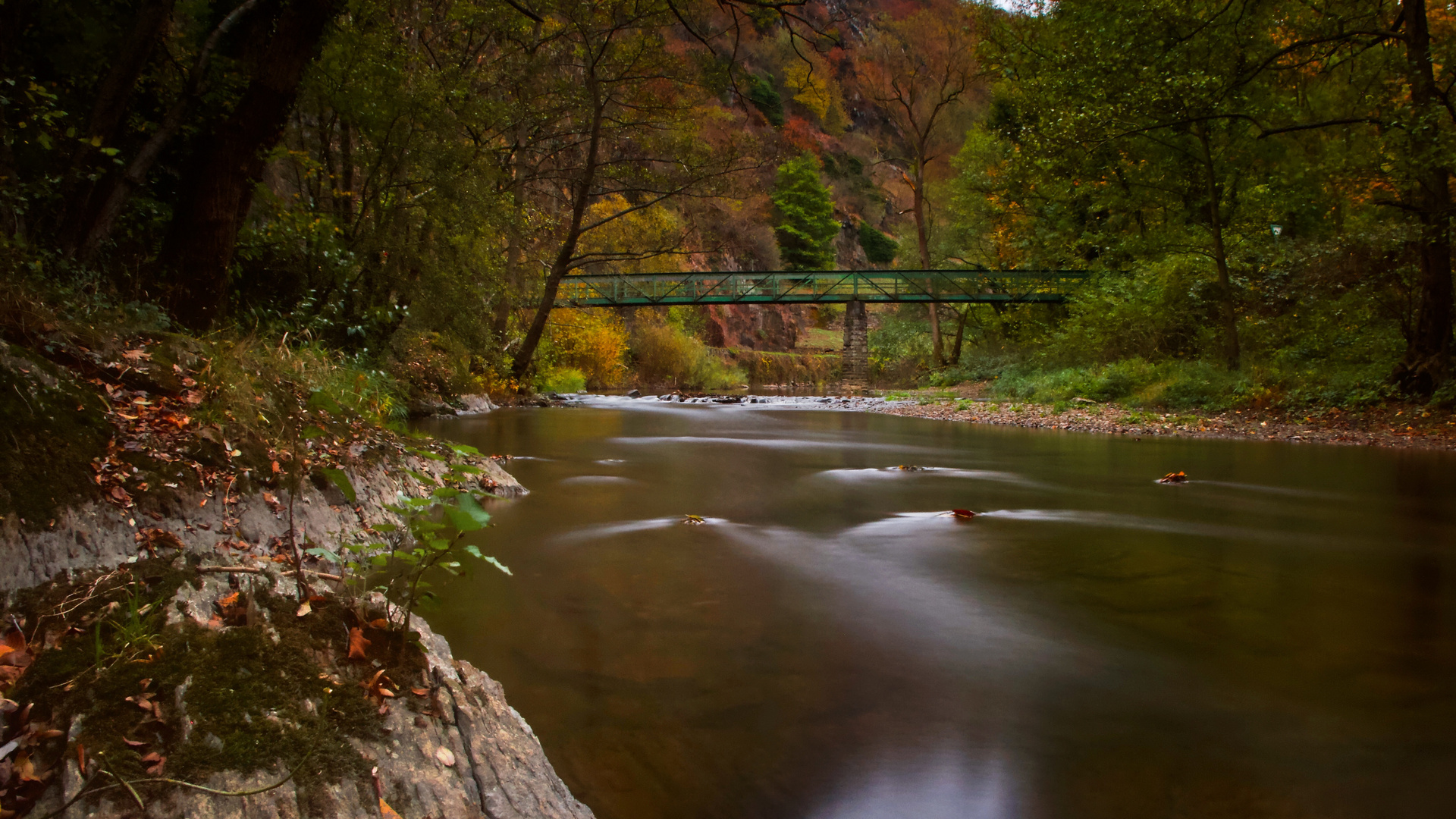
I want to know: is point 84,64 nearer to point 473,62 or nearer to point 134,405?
point 134,405

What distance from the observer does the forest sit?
4648 mm

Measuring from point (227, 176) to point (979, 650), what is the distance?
16.2 ft

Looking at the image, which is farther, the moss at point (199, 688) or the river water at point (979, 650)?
the river water at point (979, 650)

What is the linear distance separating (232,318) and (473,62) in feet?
36.5

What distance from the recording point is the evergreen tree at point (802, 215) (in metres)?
50.6

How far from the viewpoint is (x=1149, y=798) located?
2.20 meters

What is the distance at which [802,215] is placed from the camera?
166ft

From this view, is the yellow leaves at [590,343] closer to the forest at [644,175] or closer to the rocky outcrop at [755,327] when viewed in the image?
the forest at [644,175]

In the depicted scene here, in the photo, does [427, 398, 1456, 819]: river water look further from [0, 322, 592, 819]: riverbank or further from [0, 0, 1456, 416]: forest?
[0, 0, 1456, 416]: forest

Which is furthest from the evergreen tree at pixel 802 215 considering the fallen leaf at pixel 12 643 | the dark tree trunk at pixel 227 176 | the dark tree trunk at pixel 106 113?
the fallen leaf at pixel 12 643

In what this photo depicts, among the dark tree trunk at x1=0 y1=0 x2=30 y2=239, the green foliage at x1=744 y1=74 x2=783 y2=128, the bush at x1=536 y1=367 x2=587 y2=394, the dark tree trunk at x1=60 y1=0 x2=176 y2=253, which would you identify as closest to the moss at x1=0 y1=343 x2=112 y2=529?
the dark tree trunk at x1=0 y1=0 x2=30 y2=239

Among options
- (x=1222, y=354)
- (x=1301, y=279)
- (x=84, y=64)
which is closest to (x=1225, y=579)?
(x=84, y=64)

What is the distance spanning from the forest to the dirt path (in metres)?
0.54

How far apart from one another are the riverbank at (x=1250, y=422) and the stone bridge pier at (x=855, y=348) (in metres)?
13.9
